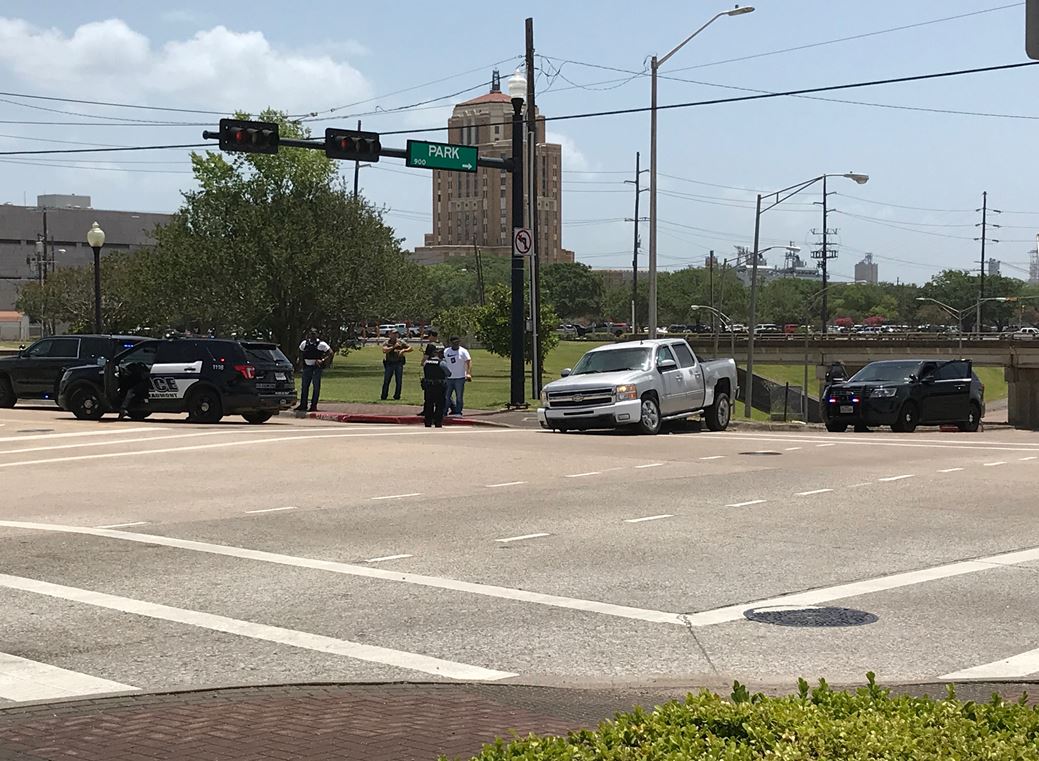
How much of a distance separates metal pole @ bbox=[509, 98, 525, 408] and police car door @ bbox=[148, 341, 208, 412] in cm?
817

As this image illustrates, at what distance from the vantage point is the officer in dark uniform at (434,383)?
28.2 m

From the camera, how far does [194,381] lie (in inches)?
1142

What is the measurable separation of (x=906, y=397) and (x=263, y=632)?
82.3ft

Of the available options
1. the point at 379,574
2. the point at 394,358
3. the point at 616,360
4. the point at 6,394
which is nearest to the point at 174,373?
the point at 6,394

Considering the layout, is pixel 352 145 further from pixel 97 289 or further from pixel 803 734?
pixel 803 734

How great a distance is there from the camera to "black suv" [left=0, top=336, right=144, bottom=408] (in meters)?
33.0

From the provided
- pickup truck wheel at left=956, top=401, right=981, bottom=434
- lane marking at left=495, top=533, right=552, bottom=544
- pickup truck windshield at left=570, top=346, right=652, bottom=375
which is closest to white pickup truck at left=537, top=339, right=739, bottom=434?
pickup truck windshield at left=570, top=346, right=652, bottom=375

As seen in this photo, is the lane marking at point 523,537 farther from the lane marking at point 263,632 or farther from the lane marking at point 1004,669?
the lane marking at point 1004,669

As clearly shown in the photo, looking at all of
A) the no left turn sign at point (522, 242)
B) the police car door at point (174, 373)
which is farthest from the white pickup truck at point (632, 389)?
the police car door at point (174, 373)

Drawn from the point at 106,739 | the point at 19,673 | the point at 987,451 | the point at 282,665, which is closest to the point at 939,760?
the point at 106,739

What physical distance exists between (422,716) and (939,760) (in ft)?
9.51

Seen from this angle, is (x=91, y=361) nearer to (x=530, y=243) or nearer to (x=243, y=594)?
(x=530, y=243)

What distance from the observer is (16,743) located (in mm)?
5918

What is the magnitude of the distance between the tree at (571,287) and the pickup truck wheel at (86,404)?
161912 millimetres
